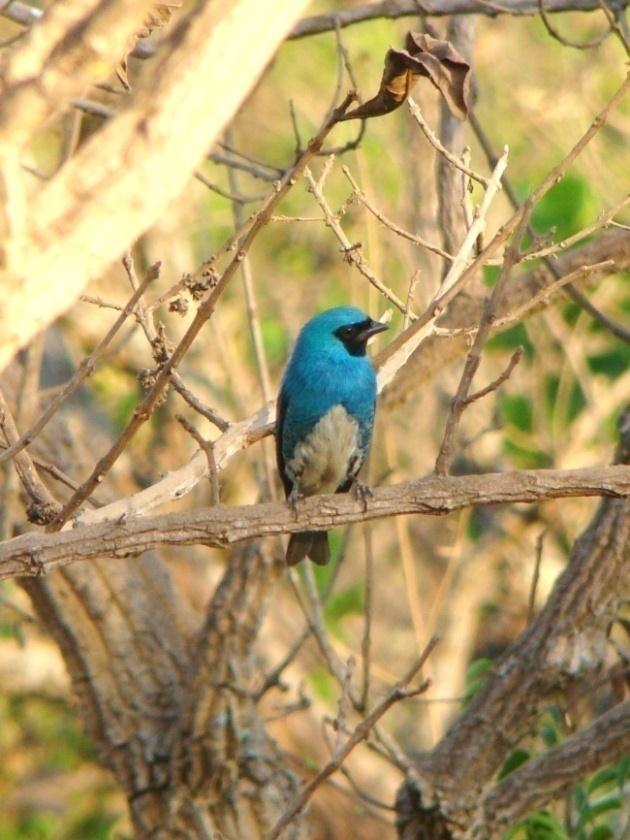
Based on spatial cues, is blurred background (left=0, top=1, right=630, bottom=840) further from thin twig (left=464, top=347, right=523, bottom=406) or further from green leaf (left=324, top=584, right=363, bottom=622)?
thin twig (left=464, top=347, right=523, bottom=406)

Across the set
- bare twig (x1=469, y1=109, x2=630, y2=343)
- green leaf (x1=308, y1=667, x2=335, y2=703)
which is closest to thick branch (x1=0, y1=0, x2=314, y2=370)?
bare twig (x1=469, y1=109, x2=630, y2=343)

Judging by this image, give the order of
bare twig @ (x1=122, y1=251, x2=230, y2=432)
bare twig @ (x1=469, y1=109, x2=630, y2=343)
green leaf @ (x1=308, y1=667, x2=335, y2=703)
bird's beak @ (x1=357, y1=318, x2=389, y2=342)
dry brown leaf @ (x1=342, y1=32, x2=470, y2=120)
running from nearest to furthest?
1. dry brown leaf @ (x1=342, y1=32, x2=470, y2=120)
2. bare twig @ (x1=122, y1=251, x2=230, y2=432)
3. bare twig @ (x1=469, y1=109, x2=630, y2=343)
4. bird's beak @ (x1=357, y1=318, x2=389, y2=342)
5. green leaf @ (x1=308, y1=667, x2=335, y2=703)

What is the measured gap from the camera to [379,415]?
202 inches

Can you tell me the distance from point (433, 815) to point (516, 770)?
0.28 meters

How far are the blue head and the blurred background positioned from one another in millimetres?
529

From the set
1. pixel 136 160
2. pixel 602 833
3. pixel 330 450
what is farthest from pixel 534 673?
pixel 136 160

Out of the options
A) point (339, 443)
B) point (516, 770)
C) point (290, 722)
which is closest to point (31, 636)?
point (290, 722)

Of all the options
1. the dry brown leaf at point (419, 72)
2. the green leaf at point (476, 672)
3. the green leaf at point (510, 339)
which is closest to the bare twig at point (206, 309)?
the dry brown leaf at point (419, 72)

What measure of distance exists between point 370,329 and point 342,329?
0.16 m

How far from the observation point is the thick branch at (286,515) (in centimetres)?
292

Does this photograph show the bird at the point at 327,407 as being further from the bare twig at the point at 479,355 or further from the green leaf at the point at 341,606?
the green leaf at the point at 341,606

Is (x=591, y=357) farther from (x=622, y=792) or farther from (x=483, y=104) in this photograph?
(x=622, y=792)

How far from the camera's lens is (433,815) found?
169 inches

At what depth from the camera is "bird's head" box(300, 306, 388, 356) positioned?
481 cm
